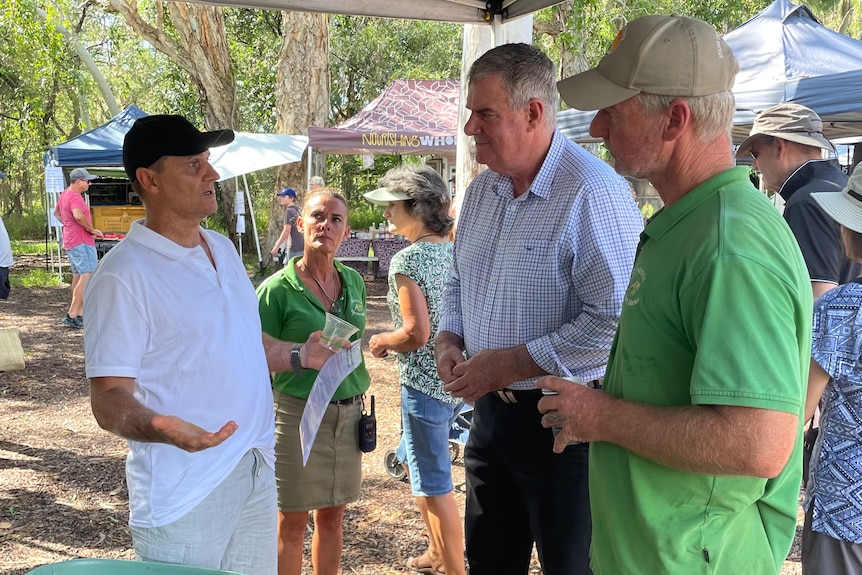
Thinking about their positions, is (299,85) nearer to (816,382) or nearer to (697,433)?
(816,382)

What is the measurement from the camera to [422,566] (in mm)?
4039

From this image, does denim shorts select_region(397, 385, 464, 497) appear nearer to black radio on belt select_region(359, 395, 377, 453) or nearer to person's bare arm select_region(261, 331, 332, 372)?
black radio on belt select_region(359, 395, 377, 453)

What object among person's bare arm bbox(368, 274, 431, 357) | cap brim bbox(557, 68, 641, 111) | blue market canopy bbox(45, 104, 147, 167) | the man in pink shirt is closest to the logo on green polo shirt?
cap brim bbox(557, 68, 641, 111)

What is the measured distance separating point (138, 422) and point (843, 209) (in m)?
2.14

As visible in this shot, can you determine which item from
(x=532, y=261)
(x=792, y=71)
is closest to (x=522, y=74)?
(x=532, y=261)

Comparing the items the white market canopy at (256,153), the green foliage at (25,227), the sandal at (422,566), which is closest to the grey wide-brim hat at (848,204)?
the sandal at (422,566)

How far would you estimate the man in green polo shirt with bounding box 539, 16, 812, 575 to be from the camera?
134cm

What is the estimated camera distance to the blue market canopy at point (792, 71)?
5977 millimetres

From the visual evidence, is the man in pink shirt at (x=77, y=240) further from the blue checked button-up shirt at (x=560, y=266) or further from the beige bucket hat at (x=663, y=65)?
the beige bucket hat at (x=663, y=65)

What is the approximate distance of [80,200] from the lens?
1101cm

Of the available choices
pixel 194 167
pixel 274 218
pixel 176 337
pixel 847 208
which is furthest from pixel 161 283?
pixel 274 218

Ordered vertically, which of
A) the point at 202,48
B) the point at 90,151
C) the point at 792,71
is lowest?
the point at 90,151

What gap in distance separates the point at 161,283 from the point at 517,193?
1167 millimetres

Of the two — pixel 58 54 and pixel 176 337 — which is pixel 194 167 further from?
pixel 58 54
